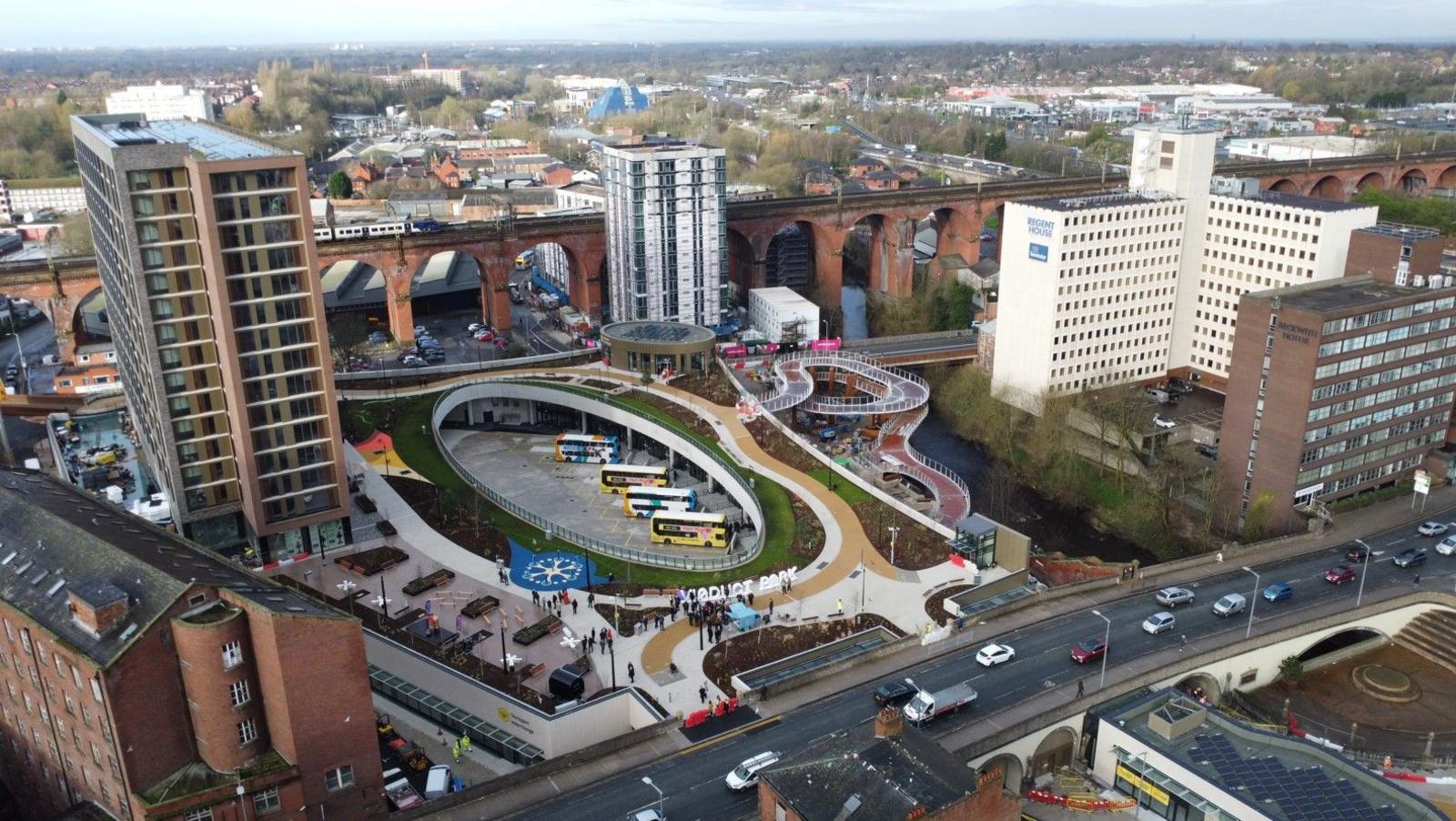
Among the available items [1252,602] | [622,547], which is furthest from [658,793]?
[1252,602]

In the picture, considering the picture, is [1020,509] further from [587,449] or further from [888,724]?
[888,724]

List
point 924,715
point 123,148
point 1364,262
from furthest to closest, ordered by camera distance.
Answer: point 1364,262, point 123,148, point 924,715

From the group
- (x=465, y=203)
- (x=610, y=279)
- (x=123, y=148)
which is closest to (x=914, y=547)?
(x=123, y=148)

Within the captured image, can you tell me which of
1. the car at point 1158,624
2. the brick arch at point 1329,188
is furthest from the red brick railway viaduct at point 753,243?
the car at point 1158,624

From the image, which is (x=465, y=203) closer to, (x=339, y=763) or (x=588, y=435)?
(x=588, y=435)

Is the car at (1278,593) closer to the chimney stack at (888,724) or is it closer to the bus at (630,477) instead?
the chimney stack at (888,724)

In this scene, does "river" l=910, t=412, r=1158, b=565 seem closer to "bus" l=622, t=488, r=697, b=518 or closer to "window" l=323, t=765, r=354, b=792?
"bus" l=622, t=488, r=697, b=518

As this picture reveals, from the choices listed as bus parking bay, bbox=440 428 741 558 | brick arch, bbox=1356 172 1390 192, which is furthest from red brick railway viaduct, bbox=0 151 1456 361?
bus parking bay, bbox=440 428 741 558
